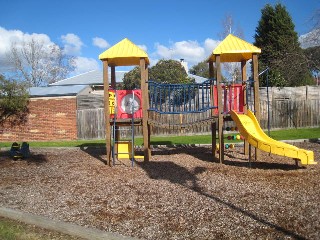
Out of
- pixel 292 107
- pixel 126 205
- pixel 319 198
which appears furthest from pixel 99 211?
pixel 292 107

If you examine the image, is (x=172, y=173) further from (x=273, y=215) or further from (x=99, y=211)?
(x=273, y=215)

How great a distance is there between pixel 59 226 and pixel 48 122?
1713 centimetres

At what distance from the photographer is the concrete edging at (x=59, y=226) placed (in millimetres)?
4355

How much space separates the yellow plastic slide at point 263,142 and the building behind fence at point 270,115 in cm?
982

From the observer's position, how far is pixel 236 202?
5.85 metres

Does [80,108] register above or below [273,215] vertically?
above

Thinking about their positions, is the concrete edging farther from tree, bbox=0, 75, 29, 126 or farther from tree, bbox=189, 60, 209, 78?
tree, bbox=189, 60, 209, 78

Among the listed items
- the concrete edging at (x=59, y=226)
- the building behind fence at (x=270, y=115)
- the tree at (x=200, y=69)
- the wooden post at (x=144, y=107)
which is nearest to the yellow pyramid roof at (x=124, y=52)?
the wooden post at (x=144, y=107)

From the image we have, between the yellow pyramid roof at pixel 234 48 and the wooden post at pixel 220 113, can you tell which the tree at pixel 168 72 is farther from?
→ the wooden post at pixel 220 113

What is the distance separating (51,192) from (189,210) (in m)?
3.21

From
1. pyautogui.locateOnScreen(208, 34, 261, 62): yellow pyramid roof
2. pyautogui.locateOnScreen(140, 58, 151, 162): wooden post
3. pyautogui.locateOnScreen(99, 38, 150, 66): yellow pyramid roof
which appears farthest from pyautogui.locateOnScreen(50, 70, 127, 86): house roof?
pyautogui.locateOnScreen(208, 34, 261, 62): yellow pyramid roof

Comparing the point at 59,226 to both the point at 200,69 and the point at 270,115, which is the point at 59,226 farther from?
the point at 200,69

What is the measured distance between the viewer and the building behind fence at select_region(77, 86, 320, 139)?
65.9ft

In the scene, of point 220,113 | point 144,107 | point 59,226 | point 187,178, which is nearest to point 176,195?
point 187,178
